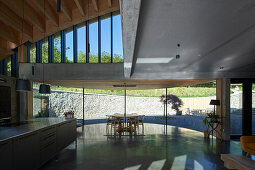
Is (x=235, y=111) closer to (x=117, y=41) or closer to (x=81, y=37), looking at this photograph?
(x=117, y=41)

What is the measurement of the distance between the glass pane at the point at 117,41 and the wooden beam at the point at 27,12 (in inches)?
131

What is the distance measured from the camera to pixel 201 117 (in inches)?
421

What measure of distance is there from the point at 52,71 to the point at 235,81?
24.1ft

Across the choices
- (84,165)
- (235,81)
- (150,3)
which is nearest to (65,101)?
(84,165)

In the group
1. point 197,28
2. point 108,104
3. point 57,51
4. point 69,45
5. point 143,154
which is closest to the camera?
point 197,28

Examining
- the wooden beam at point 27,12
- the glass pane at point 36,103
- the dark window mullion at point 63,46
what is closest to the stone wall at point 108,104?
the glass pane at point 36,103

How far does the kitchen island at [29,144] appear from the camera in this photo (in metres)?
2.83

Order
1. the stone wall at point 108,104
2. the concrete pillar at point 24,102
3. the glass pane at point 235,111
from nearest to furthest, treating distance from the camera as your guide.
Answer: the concrete pillar at point 24,102, the glass pane at point 235,111, the stone wall at point 108,104

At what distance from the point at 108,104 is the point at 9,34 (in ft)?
24.0

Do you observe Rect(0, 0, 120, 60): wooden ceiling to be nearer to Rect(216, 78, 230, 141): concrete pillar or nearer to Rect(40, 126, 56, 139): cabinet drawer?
Rect(40, 126, 56, 139): cabinet drawer

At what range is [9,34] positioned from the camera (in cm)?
479

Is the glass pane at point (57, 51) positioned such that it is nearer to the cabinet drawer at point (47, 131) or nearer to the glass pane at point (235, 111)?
the cabinet drawer at point (47, 131)

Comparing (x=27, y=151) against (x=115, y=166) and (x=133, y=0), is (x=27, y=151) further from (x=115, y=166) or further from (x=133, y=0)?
(x=133, y=0)

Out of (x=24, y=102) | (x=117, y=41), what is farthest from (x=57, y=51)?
(x=117, y=41)
